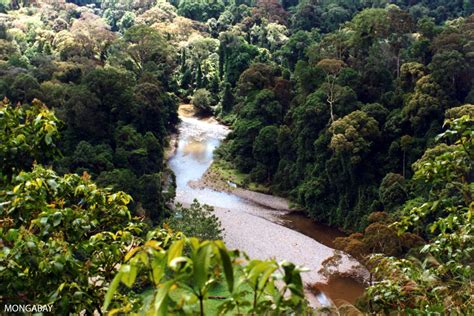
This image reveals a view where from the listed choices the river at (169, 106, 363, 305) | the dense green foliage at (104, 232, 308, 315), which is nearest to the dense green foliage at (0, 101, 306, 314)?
the dense green foliage at (104, 232, 308, 315)

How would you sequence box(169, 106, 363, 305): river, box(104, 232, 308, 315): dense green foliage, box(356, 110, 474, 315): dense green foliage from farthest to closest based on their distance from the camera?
box(169, 106, 363, 305): river, box(356, 110, 474, 315): dense green foliage, box(104, 232, 308, 315): dense green foliage

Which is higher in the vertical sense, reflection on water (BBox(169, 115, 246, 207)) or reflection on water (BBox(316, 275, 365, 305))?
reflection on water (BBox(316, 275, 365, 305))

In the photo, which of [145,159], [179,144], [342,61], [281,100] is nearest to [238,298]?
[145,159]

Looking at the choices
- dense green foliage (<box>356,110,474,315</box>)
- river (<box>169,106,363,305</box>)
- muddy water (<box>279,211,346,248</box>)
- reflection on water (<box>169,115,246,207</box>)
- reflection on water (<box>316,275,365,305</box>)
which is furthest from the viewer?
reflection on water (<box>169,115,246,207</box>)

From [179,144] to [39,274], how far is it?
88.7 feet

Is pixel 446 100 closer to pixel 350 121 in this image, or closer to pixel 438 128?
pixel 438 128

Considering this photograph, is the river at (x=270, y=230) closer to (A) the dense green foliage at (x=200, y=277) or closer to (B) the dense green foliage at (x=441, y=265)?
(B) the dense green foliage at (x=441, y=265)

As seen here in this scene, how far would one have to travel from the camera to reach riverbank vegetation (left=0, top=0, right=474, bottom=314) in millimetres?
2912

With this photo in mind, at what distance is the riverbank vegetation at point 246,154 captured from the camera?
2.91 meters

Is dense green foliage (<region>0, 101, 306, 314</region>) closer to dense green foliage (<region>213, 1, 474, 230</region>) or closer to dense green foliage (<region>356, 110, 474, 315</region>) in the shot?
dense green foliage (<region>356, 110, 474, 315</region>)

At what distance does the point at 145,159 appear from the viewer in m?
20.6

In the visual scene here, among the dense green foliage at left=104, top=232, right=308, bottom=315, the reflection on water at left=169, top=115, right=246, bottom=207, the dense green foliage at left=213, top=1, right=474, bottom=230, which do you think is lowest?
the reflection on water at left=169, top=115, right=246, bottom=207

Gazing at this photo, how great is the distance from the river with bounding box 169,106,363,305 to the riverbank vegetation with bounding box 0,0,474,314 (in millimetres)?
924

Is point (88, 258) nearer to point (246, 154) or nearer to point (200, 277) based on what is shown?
point (200, 277)
